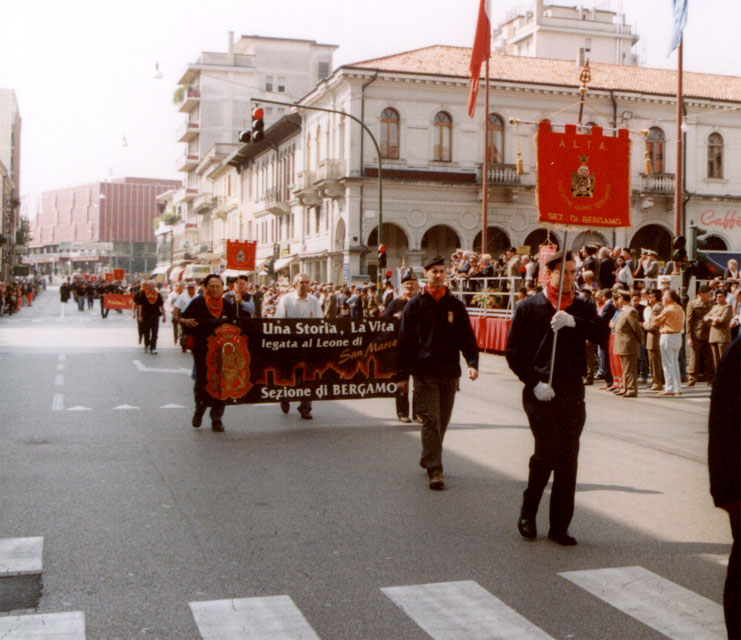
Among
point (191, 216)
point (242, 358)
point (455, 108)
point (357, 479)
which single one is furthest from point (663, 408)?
point (191, 216)

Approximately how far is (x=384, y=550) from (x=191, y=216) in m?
96.2

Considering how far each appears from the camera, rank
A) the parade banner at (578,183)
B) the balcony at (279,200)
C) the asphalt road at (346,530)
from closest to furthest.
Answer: the asphalt road at (346,530), the parade banner at (578,183), the balcony at (279,200)

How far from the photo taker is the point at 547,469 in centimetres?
649

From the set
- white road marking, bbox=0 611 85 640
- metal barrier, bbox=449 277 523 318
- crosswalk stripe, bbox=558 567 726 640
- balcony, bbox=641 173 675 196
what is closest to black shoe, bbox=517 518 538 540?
crosswalk stripe, bbox=558 567 726 640

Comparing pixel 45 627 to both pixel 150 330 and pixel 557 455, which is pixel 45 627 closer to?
pixel 557 455

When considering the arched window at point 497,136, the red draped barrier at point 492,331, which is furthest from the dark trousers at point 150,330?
the arched window at point 497,136

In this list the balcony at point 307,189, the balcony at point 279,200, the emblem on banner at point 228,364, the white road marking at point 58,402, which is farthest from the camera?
the balcony at point 279,200

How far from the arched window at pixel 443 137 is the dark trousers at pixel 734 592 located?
43871 millimetres

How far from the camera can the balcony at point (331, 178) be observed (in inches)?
1800

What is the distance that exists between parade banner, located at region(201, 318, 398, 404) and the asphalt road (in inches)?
16.6

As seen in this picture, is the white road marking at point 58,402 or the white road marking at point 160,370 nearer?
the white road marking at point 58,402

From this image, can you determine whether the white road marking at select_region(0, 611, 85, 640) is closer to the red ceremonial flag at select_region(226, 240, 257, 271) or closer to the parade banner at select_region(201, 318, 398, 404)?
the parade banner at select_region(201, 318, 398, 404)

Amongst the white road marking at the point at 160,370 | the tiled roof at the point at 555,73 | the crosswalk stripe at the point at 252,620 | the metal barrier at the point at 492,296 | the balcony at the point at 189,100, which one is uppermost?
→ the balcony at the point at 189,100

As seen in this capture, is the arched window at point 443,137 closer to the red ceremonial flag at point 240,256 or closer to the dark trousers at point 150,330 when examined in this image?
the red ceremonial flag at point 240,256
